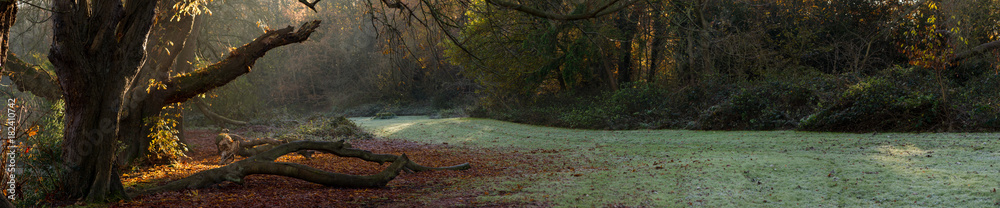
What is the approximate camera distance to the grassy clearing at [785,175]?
4387 mm

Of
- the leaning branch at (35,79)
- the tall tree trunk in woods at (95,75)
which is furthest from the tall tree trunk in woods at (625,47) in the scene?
the tall tree trunk in woods at (95,75)

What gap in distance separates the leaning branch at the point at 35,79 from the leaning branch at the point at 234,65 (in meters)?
2.10

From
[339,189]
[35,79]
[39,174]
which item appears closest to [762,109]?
[339,189]

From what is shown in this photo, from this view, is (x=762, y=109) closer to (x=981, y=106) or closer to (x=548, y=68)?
(x=981, y=106)

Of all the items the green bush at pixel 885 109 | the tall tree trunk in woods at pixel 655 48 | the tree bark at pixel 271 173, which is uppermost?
the tall tree trunk in woods at pixel 655 48

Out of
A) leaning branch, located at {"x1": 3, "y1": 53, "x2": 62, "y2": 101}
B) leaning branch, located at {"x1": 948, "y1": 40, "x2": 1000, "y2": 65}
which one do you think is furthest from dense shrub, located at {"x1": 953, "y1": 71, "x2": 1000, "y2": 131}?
leaning branch, located at {"x1": 3, "y1": 53, "x2": 62, "y2": 101}

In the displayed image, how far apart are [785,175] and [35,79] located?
27.3 feet

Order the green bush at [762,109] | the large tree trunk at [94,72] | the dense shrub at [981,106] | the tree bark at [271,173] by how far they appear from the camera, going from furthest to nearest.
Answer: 1. the green bush at [762,109]
2. the dense shrub at [981,106]
3. the tree bark at [271,173]
4. the large tree trunk at [94,72]

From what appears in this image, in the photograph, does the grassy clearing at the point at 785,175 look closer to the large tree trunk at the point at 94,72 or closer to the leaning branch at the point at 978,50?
the large tree trunk at the point at 94,72

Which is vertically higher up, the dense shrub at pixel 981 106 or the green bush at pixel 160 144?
the dense shrub at pixel 981 106

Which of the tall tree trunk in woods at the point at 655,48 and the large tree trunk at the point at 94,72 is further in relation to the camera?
the tall tree trunk in woods at the point at 655,48

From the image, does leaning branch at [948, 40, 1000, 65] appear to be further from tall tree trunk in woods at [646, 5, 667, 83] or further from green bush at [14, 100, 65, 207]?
green bush at [14, 100, 65, 207]

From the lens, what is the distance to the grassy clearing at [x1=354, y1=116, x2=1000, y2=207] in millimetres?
4387

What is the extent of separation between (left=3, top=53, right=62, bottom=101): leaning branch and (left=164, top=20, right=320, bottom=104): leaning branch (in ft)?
6.88
